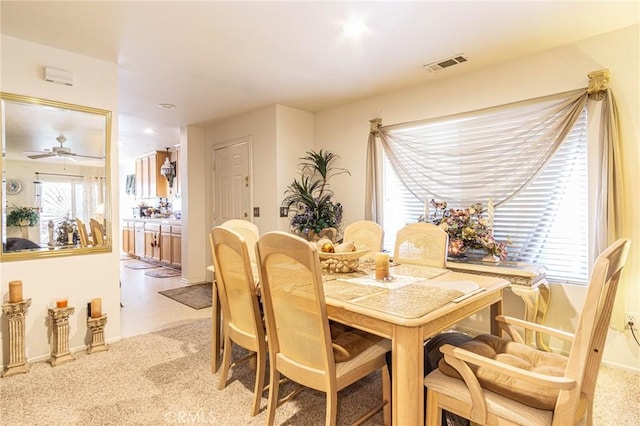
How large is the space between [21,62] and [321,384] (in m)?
3.14

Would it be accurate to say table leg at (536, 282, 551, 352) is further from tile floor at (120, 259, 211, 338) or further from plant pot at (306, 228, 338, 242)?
tile floor at (120, 259, 211, 338)

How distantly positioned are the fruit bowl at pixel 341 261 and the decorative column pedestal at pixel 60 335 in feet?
6.81

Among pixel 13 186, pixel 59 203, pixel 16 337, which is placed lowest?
Answer: pixel 16 337

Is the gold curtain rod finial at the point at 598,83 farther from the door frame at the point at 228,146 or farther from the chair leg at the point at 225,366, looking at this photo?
the door frame at the point at 228,146

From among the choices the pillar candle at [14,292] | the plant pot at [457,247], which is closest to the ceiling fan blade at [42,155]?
the pillar candle at [14,292]

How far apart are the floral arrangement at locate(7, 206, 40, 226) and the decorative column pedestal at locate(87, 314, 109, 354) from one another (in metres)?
0.89

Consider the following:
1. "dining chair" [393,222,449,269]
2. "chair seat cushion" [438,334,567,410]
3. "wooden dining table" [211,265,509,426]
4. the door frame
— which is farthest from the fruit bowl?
the door frame

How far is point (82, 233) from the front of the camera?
2881 millimetres

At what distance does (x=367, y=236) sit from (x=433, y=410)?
1.58 m

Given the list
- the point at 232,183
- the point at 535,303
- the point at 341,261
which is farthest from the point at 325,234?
the point at 535,303

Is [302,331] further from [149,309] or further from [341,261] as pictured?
[149,309]

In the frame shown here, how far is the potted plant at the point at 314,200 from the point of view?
409 centimetres

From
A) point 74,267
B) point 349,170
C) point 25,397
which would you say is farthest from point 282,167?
point 25,397

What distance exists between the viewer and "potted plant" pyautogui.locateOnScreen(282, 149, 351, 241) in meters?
4.09
